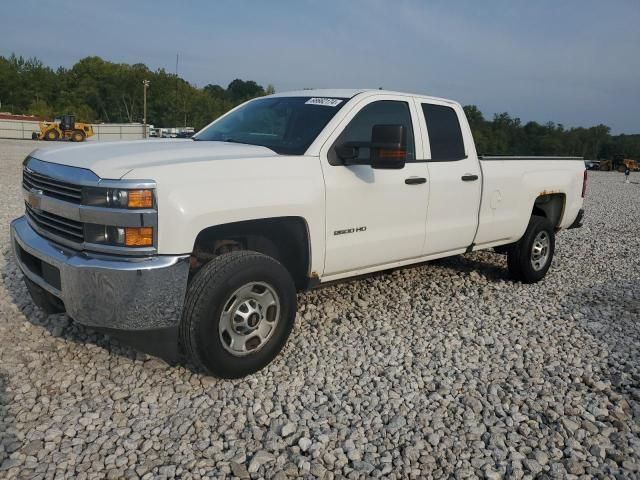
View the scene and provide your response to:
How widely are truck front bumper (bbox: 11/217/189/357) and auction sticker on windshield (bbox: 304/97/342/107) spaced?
190 centimetres

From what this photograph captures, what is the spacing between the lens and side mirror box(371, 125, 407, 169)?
3.70 meters

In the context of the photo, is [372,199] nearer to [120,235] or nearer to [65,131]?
[120,235]

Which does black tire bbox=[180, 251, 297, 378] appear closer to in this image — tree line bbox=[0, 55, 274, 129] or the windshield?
the windshield

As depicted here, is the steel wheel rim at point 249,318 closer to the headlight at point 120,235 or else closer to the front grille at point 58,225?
the headlight at point 120,235

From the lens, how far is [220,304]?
131 inches

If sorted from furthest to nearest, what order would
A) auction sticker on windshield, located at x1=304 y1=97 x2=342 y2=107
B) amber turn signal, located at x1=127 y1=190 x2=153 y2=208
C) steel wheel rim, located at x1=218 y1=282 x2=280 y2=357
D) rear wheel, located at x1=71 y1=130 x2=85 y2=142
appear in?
rear wheel, located at x1=71 y1=130 x2=85 y2=142 < auction sticker on windshield, located at x1=304 y1=97 x2=342 y2=107 < steel wheel rim, located at x1=218 y1=282 x2=280 y2=357 < amber turn signal, located at x1=127 y1=190 x2=153 y2=208

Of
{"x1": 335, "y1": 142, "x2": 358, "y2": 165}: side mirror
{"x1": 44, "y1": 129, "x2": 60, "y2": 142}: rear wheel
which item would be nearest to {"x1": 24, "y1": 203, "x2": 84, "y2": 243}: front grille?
{"x1": 335, "y1": 142, "x2": 358, "y2": 165}: side mirror

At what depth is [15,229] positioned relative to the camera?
392cm

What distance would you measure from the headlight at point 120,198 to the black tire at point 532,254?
432cm

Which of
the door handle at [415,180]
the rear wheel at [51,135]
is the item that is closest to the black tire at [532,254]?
the door handle at [415,180]

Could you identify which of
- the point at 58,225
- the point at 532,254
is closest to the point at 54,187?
the point at 58,225

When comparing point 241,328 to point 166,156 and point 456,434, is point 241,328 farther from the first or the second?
point 456,434

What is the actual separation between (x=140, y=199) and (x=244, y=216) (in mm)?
657

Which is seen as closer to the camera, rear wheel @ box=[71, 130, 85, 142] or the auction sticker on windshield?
the auction sticker on windshield
